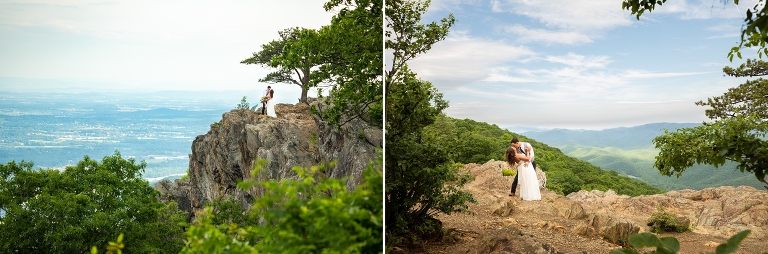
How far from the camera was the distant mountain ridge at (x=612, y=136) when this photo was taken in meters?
1.98

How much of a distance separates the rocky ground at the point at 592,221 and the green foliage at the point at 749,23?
563mm

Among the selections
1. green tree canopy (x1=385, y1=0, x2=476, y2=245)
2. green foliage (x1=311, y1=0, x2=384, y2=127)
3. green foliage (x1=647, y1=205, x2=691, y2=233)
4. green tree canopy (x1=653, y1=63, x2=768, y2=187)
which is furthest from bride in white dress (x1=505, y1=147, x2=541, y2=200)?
green foliage (x1=311, y1=0, x2=384, y2=127)

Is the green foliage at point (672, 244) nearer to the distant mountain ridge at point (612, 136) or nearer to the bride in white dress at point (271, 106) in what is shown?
the distant mountain ridge at point (612, 136)

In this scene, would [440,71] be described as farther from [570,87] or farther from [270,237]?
[270,237]

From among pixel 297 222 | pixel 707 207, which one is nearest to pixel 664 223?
pixel 707 207

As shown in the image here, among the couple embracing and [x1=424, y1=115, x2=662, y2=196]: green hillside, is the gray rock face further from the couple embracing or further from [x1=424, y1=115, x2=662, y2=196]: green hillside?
the couple embracing

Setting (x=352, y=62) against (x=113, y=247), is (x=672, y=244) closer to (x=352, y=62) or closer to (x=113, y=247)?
(x=352, y=62)

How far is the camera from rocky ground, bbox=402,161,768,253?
5.81 ft

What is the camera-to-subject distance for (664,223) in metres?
2.19

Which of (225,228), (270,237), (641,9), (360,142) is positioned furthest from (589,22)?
(225,228)

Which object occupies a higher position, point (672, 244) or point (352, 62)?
point (352, 62)

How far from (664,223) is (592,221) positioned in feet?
1.07

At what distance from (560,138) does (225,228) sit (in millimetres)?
1650

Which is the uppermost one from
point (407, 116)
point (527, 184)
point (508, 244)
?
point (407, 116)
